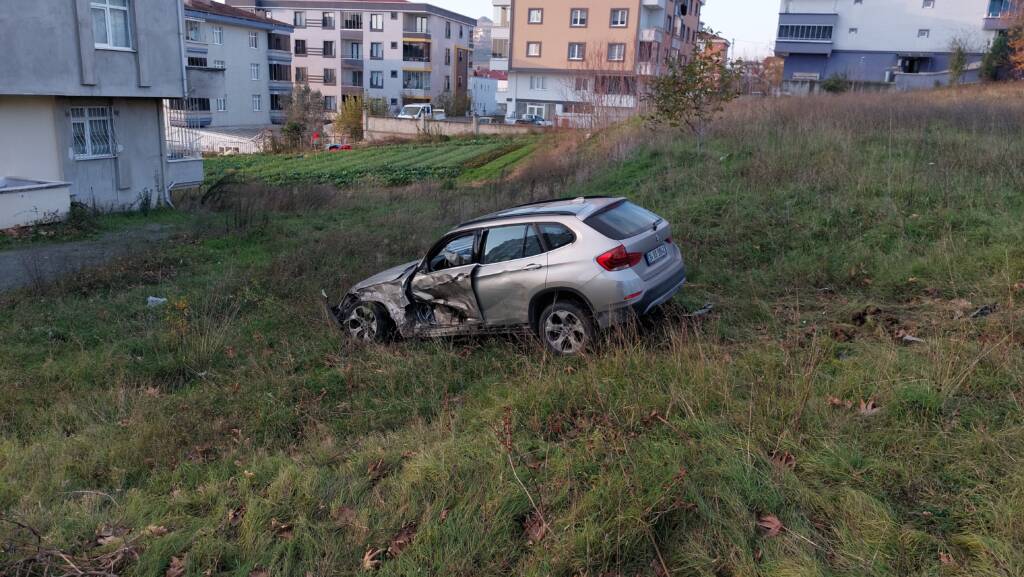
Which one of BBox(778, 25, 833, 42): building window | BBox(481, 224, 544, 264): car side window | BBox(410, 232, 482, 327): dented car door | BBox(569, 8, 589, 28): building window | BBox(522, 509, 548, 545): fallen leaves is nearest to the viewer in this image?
BBox(522, 509, 548, 545): fallen leaves

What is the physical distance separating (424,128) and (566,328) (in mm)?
43418

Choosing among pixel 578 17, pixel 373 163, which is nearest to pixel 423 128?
pixel 373 163

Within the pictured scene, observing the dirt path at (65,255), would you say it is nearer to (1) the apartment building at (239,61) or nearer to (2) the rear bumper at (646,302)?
(2) the rear bumper at (646,302)

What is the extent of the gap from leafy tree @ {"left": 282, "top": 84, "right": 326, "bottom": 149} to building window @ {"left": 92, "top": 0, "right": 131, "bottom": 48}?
27.9 metres

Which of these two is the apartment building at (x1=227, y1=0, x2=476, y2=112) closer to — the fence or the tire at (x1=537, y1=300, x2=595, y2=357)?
the fence

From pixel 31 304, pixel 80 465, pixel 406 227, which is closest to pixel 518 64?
pixel 406 227

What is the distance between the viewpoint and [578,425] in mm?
5234

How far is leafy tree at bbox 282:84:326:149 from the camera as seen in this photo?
1893 inches

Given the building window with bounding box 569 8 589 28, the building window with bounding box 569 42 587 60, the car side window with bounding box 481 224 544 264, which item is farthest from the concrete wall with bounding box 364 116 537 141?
the car side window with bounding box 481 224 544 264

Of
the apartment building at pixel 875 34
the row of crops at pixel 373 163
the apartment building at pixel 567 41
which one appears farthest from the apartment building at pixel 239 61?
the apartment building at pixel 875 34

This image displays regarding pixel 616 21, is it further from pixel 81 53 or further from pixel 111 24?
pixel 81 53

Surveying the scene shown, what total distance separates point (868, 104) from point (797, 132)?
16.7ft

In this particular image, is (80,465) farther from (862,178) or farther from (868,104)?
(868,104)

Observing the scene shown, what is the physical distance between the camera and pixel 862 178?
12352mm
